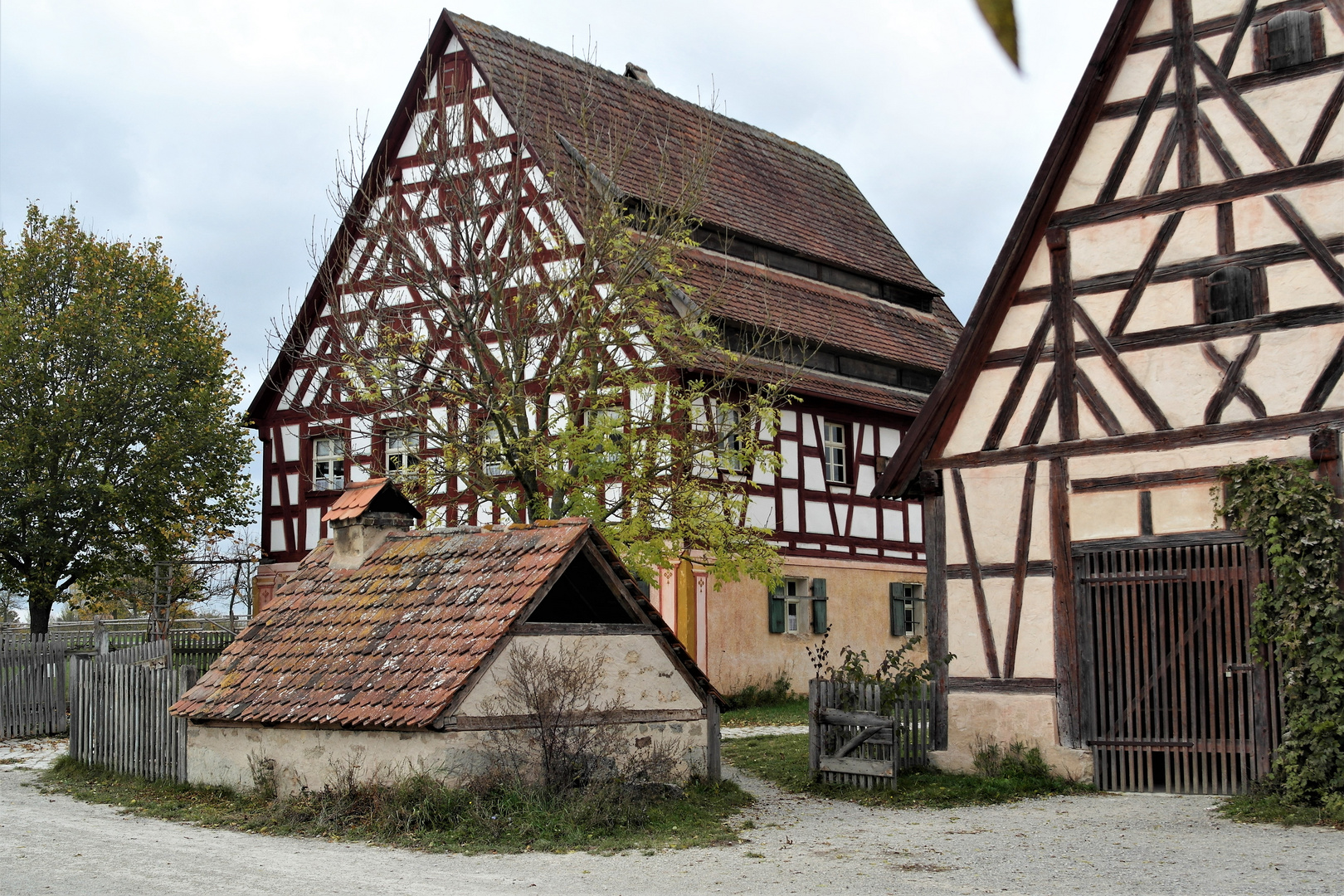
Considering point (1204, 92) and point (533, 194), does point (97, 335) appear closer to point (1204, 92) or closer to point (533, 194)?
point (533, 194)

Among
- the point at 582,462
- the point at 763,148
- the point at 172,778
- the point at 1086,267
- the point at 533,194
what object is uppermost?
the point at 763,148

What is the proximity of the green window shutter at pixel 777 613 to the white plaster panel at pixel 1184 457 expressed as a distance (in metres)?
11.7

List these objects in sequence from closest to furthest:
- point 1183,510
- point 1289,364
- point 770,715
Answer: point 1289,364 → point 1183,510 → point 770,715

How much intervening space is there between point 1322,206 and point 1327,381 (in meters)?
1.68

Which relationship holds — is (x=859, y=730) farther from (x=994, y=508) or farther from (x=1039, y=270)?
(x=1039, y=270)

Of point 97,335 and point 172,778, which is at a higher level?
point 97,335

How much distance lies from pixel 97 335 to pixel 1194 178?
26.4 meters

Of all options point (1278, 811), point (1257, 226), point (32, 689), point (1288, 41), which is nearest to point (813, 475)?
point (1257, 226)

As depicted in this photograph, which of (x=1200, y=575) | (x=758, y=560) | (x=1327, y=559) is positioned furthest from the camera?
(x=758, y=560)

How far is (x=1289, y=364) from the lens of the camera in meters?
13.2

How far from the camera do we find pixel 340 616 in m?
14.4

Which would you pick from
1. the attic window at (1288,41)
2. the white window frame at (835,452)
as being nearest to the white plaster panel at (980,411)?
the attic window at (1288,41)

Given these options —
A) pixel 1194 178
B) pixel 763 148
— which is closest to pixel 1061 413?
pixel 1194 178

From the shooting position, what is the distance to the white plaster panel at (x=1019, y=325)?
48.5 ft
